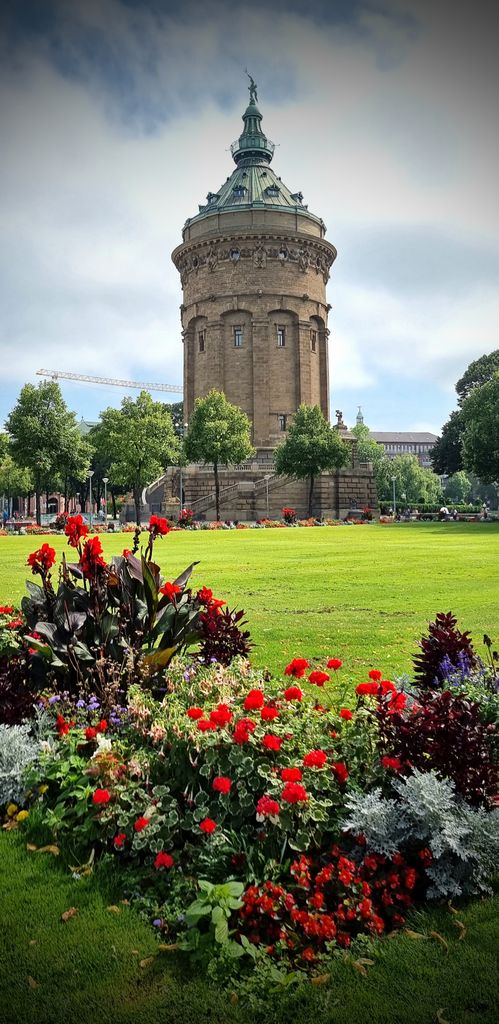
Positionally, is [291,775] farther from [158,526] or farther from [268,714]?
[158,526]

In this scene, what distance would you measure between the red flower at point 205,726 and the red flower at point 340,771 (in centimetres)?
82

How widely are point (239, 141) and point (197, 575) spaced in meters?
76.1

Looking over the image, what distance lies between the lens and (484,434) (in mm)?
52906

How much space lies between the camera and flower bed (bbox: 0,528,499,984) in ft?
13.3

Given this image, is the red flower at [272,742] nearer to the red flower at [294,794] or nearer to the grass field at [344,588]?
the red flower at [294,794]

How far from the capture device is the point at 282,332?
72500mm

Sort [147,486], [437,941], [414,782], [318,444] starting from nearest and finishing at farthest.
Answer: [437,941] → [414,782] → [318,444] → [147,486]

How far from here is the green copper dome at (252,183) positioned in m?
73.4

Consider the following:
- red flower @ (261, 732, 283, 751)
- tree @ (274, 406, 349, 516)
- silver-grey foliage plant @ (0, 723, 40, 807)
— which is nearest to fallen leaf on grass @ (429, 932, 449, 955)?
red flower @ (261, 732, 283, 751)

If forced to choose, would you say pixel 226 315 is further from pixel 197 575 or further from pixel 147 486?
pixel 197 575

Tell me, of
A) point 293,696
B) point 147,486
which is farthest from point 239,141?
point 293,696

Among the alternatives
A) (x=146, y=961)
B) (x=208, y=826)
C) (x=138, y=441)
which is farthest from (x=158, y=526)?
(x=138, y=441)

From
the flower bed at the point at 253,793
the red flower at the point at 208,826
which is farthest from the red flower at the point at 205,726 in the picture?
the red flower at the point at 208,826

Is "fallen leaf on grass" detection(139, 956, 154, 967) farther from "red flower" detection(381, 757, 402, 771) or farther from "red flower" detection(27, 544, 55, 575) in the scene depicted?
"red flower" detection(27, 544, 55, 575)
